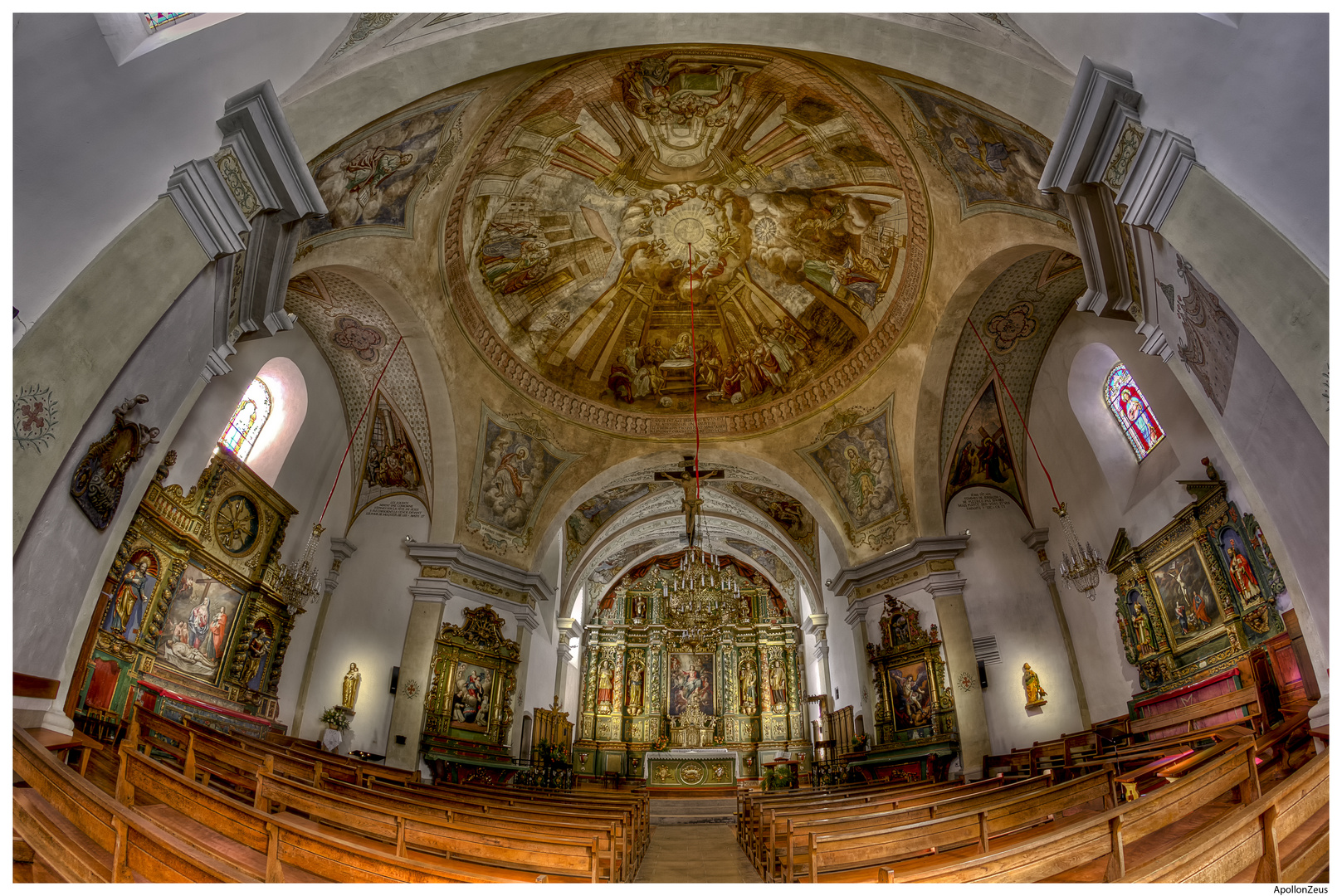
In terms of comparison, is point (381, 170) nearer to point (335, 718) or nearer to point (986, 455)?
point (335, 718)

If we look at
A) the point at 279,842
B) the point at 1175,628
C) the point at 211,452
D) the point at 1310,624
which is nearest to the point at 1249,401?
the point at 1310,624

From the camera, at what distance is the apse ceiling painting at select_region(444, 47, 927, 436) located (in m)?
10.4

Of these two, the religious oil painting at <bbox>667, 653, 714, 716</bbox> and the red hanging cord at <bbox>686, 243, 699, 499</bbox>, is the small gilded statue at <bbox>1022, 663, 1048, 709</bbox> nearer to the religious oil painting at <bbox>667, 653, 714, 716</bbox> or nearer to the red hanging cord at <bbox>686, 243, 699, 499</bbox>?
the red hanging cord at <bbox>686, 243, 699, 499</bbox>

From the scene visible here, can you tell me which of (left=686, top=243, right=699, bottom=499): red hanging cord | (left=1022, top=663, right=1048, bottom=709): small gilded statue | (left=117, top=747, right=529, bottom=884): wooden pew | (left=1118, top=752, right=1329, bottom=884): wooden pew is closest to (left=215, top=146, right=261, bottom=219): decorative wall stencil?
(left=117, top=747, right=529, bottom=884): wooden pew

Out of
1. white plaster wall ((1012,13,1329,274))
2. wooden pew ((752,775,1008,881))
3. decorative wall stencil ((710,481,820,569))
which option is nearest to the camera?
white plaster wall ((1012,13,1329,274))

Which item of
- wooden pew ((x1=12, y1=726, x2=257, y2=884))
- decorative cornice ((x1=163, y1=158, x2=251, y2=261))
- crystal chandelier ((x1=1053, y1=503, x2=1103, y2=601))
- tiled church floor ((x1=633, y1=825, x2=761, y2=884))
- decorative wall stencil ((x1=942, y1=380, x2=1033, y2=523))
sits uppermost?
decorative wall stencil ((x1=942, y1=380, x2=1033, y2=523))

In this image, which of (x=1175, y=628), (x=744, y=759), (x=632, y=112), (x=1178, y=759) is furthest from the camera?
(x=744, y=759)

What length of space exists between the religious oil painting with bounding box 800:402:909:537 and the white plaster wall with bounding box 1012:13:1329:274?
28.7ft

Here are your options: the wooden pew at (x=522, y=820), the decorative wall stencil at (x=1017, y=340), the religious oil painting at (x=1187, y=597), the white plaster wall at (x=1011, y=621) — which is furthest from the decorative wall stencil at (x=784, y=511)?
the wooden pew at (x=522, y=820)

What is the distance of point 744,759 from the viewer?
22.3m

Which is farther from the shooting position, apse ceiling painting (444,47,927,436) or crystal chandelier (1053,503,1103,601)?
apse ceiling painting (444,47,927,436)

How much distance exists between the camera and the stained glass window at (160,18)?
5.27 metres

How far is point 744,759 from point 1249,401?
787 inches

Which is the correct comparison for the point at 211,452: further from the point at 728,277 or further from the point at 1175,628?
the point at 1175,628
